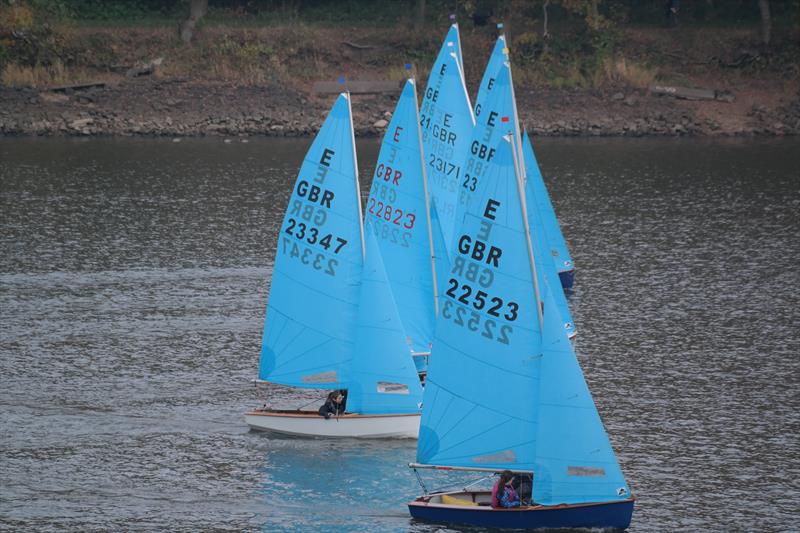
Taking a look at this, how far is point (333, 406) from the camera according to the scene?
145 feet

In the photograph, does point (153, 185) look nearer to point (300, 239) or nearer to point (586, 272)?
point (586, 272)

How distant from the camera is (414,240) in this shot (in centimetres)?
4644

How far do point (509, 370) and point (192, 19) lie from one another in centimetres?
8929

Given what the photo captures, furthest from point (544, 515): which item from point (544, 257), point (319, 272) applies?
point (544, 257)

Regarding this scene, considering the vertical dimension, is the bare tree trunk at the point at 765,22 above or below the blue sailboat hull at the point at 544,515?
above

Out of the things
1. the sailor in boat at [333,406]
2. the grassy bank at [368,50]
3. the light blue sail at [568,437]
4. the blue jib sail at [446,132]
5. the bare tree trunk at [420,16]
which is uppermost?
the bare tree trunk at [420,16]

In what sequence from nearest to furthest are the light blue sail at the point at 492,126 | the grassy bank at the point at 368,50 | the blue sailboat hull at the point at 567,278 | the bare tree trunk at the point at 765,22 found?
the light blue sail at the point at 492,126 → the blue sailboat hull at the point at 567,278 → the grassy bank at the point at 368,50 → the bare tree trunk at the point at 765,22

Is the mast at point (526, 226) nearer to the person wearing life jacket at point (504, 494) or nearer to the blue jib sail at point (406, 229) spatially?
the person wearing life jacket at point (504, 494)

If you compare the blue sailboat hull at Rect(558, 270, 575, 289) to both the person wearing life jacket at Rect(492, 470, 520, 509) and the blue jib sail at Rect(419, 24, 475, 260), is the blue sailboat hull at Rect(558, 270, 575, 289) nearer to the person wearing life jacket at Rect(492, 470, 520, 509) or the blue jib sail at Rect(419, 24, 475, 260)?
the blue jib sail at Rect(419, 24, 475, 260)

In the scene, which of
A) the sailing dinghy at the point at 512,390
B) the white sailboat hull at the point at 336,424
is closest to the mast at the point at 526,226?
the sailing dinghy at the point at 512,390

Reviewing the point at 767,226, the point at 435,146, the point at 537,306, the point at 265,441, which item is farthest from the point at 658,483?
the point at 767,226

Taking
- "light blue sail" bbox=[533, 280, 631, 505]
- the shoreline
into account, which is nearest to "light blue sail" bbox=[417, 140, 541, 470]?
"light blue sail" bbox=[533, 280, 631, 505]

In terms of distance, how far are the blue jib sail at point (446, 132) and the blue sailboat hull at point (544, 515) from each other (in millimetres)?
15634

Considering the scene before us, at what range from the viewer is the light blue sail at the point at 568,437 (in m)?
34.7
